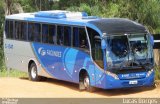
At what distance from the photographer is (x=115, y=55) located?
18125 millimetres

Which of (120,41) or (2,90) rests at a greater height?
(120,41)

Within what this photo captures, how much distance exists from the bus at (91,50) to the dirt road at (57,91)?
35 cm

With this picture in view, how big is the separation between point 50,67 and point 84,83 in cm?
281

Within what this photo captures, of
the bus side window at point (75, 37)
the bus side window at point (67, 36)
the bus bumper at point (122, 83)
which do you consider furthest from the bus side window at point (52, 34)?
the bus bumper at point (122, 83)

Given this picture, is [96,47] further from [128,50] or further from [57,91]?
[57,91]

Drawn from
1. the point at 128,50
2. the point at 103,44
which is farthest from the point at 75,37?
the point at 128,50

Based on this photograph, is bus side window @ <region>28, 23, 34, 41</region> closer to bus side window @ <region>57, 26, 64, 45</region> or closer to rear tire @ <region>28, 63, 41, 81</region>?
rear tire @ <region>28, 63, 41, 81</region>

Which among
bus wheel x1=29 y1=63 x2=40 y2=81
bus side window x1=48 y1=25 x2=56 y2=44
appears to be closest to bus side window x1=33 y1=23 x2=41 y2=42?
bus side window x1=48 y1=25 x2=56 y2=44

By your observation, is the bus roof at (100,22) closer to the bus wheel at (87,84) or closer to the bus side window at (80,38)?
the bus side window at (80,38)

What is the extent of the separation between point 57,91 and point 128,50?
325 cm

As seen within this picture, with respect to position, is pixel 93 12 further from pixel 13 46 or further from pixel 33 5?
pixel 33 5

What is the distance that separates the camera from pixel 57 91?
19781mm

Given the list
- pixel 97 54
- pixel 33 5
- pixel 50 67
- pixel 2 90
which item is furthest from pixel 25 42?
pixel 33 5

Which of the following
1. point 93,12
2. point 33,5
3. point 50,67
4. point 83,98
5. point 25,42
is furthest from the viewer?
point 33,5
